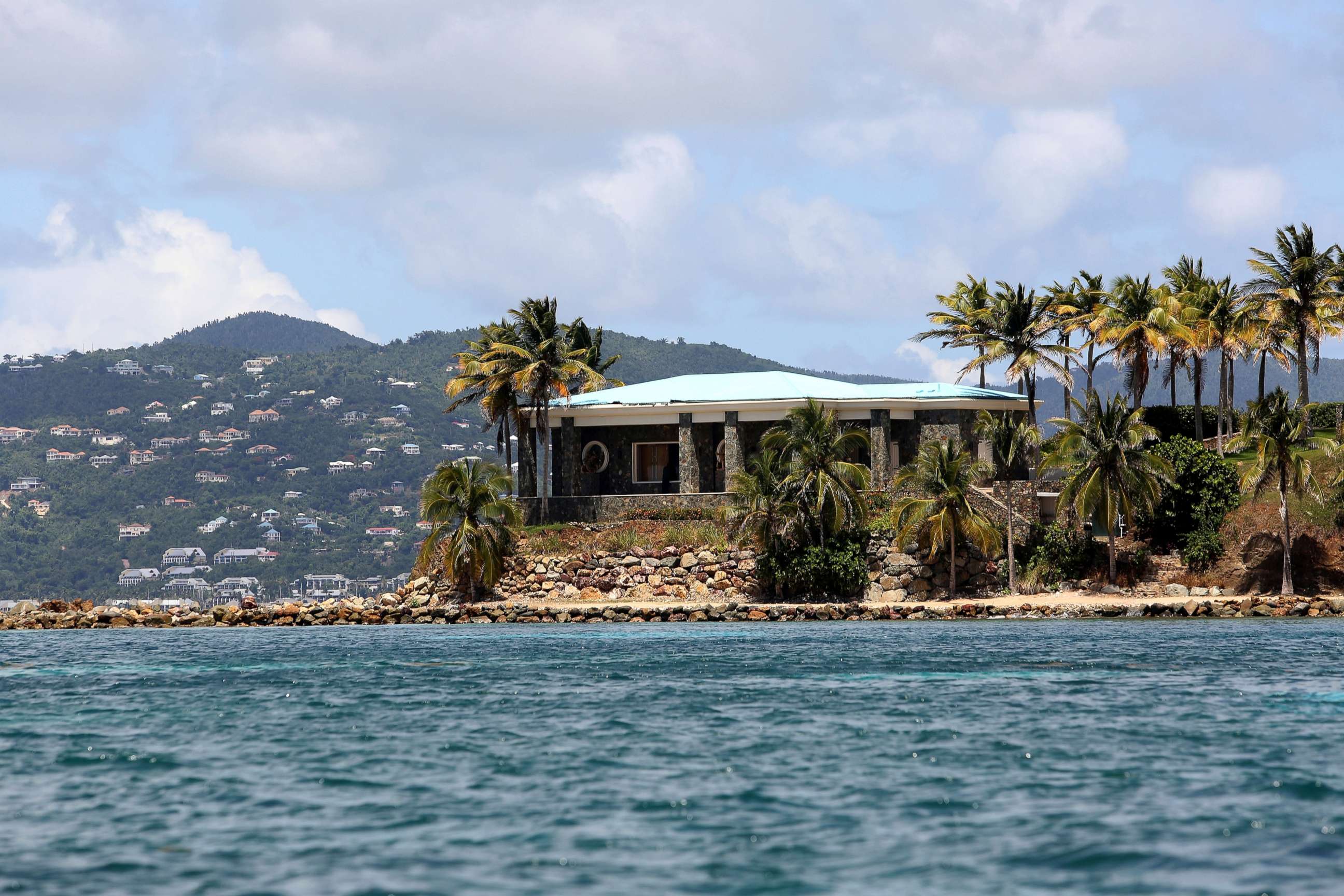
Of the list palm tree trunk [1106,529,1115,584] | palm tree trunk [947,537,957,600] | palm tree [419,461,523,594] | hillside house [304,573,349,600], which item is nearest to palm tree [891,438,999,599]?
palm tree trunk [947,537,957,600]

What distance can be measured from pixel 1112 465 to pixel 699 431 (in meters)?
18.2

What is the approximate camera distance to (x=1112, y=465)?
5766 centimetres

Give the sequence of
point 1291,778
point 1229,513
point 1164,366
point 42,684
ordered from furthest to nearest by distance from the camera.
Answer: point 1164,366 < point 1229,513 < point 42,684 < point 1291,778

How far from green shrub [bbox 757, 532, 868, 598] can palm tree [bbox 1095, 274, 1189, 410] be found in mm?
15626

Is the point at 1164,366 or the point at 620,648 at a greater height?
the point at 1164,366

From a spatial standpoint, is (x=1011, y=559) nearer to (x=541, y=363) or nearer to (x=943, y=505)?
(x=943, y=505)

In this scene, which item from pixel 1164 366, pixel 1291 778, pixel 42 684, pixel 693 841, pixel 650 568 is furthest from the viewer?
pixel 1164 366

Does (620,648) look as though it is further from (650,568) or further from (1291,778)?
(1291,778)

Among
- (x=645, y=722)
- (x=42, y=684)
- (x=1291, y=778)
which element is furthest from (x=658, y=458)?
(x=1291, y=778)

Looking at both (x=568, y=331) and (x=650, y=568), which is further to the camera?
(x=568, y=331)

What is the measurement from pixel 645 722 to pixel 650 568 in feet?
129

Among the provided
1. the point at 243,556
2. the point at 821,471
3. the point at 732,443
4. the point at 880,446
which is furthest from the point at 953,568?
the point at 243,556

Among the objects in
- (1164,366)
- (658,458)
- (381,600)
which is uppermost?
(1164,366)

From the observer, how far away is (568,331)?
253ft
